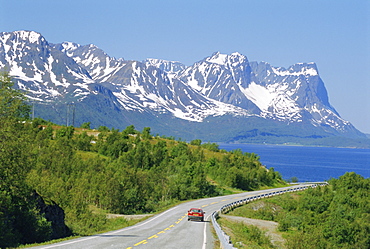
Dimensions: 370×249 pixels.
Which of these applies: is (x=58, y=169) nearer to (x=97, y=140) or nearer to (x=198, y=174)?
(x=198, y=174)

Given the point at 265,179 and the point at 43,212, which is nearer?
the point at 43,212

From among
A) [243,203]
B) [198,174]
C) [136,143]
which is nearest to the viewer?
[243,203]

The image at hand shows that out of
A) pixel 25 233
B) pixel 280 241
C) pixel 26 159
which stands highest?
pixel 26 159

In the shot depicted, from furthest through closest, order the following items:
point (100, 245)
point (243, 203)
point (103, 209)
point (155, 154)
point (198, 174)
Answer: point (155, 154), point (198, 174), point (243, 203), point (103, 209), point (100, 245)

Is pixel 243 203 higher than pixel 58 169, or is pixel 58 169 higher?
pixel 58 169

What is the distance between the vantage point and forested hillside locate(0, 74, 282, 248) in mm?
32219

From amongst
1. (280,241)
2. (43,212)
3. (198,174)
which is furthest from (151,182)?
(43,212)

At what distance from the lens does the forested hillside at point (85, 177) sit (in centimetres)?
3222

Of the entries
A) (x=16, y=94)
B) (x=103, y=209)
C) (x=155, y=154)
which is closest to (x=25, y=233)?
(x=16, y=94)

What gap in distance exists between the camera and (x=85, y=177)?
Answer: 258 feet

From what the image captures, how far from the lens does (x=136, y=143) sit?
14262cm

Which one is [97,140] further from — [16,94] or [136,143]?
[16,94]

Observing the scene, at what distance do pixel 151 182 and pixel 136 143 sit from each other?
186 ft

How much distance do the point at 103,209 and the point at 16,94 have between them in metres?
40.7
